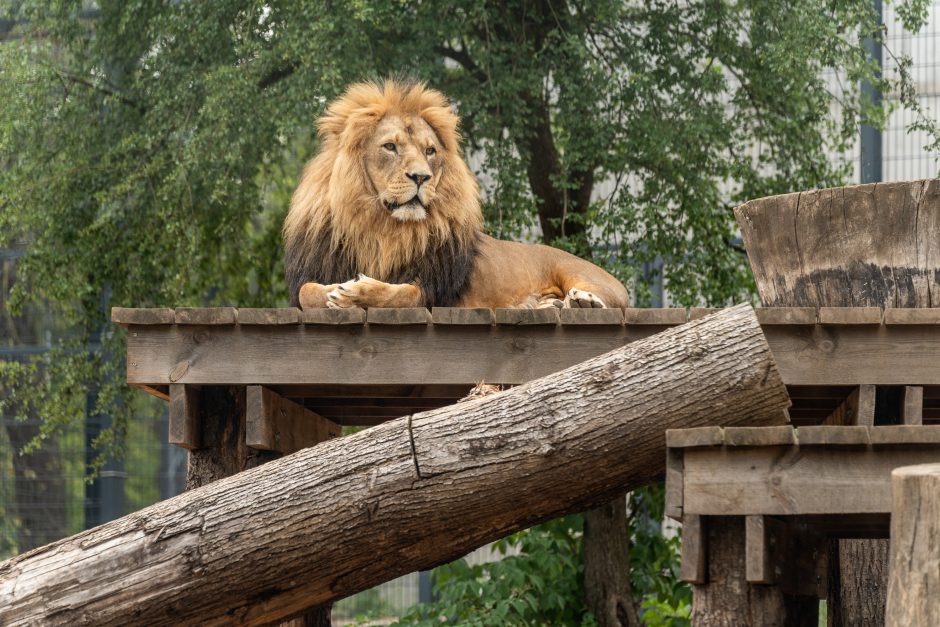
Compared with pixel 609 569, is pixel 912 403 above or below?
above

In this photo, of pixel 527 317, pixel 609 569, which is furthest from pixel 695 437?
pixel 609 569

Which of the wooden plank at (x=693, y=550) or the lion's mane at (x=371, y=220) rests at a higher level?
the lion's mane at (x=371, y=220)

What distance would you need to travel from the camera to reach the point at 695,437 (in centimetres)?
336

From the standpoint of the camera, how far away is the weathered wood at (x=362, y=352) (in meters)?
4.31

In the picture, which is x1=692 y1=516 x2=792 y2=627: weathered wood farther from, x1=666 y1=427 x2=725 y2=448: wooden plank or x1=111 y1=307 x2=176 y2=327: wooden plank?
x1=111 y1=307 x2=176 y2=327: wooden plank

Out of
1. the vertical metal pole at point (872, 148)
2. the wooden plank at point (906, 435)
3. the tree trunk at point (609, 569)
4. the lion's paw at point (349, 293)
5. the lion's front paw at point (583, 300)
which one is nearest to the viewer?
the wooden plank at point (906, 435)

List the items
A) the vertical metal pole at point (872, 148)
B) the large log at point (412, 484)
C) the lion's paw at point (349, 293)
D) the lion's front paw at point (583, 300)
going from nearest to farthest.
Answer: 1. the large log at point (412, 484)
2. the lion's paw at point (349, 293)
3. the lion's front paw at point (583, 300)
4. the vertical metal pole at point (872, 148)

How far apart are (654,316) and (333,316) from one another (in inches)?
39.3

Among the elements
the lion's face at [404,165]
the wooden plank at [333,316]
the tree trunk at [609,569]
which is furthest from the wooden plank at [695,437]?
the tree trunk at [609,569]

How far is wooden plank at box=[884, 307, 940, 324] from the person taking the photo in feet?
13.7

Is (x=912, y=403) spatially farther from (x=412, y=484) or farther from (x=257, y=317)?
(x=257, y=317)

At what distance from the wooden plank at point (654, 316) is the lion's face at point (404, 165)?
40.0 inches

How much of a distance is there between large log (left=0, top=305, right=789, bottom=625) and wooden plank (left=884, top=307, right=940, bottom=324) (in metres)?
0.69

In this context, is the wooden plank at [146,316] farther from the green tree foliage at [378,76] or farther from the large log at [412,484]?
the green tree foliage at [378,76]
